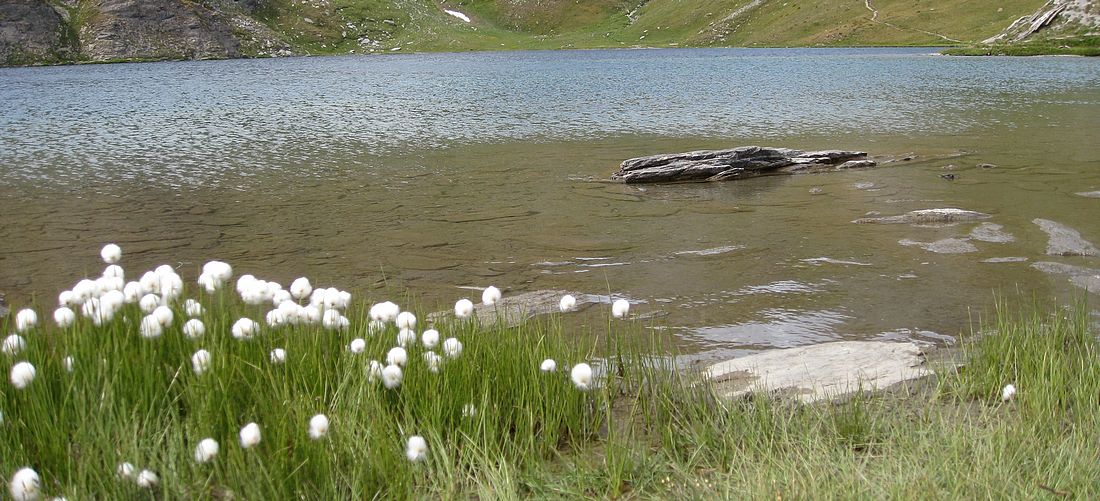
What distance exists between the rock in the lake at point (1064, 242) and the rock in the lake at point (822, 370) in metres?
5.52

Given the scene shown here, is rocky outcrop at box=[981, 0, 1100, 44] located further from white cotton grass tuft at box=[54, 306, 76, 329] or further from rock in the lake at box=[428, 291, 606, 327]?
white cotton grass tuft at box=[54, 306, 76, 329]

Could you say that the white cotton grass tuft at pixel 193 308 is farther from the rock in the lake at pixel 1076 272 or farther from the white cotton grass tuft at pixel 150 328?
the rock in the lake at pixel 1076 272

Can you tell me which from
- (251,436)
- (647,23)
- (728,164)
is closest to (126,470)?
(251,436)

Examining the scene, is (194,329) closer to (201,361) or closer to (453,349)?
(201,361)

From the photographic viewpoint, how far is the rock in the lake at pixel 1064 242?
10953 mm

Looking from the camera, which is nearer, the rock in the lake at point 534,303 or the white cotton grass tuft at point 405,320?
the white cotton grass tuft at point 405,320

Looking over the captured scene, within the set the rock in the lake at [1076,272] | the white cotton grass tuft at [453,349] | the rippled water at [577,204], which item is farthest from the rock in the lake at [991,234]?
the white cotton grass tuft at [453,349]

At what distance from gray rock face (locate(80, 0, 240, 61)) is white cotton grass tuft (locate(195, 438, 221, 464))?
126 m

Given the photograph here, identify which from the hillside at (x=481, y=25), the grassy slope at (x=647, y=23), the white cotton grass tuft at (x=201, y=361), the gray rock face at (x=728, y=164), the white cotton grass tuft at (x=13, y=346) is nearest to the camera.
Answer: the white cotton grass tuft at (x=201, y=361)

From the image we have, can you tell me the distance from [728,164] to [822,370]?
12.9m

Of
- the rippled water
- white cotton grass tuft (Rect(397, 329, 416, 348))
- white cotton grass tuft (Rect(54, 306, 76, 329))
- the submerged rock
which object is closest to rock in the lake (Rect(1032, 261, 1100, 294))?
the rippled water

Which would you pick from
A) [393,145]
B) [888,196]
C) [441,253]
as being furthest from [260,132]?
[888,196]

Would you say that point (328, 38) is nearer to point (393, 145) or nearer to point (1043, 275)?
point (393, 145)

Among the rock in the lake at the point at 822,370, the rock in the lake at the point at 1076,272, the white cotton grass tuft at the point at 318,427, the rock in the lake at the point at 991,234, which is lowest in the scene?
the rock in the lake at the point at 991,234
